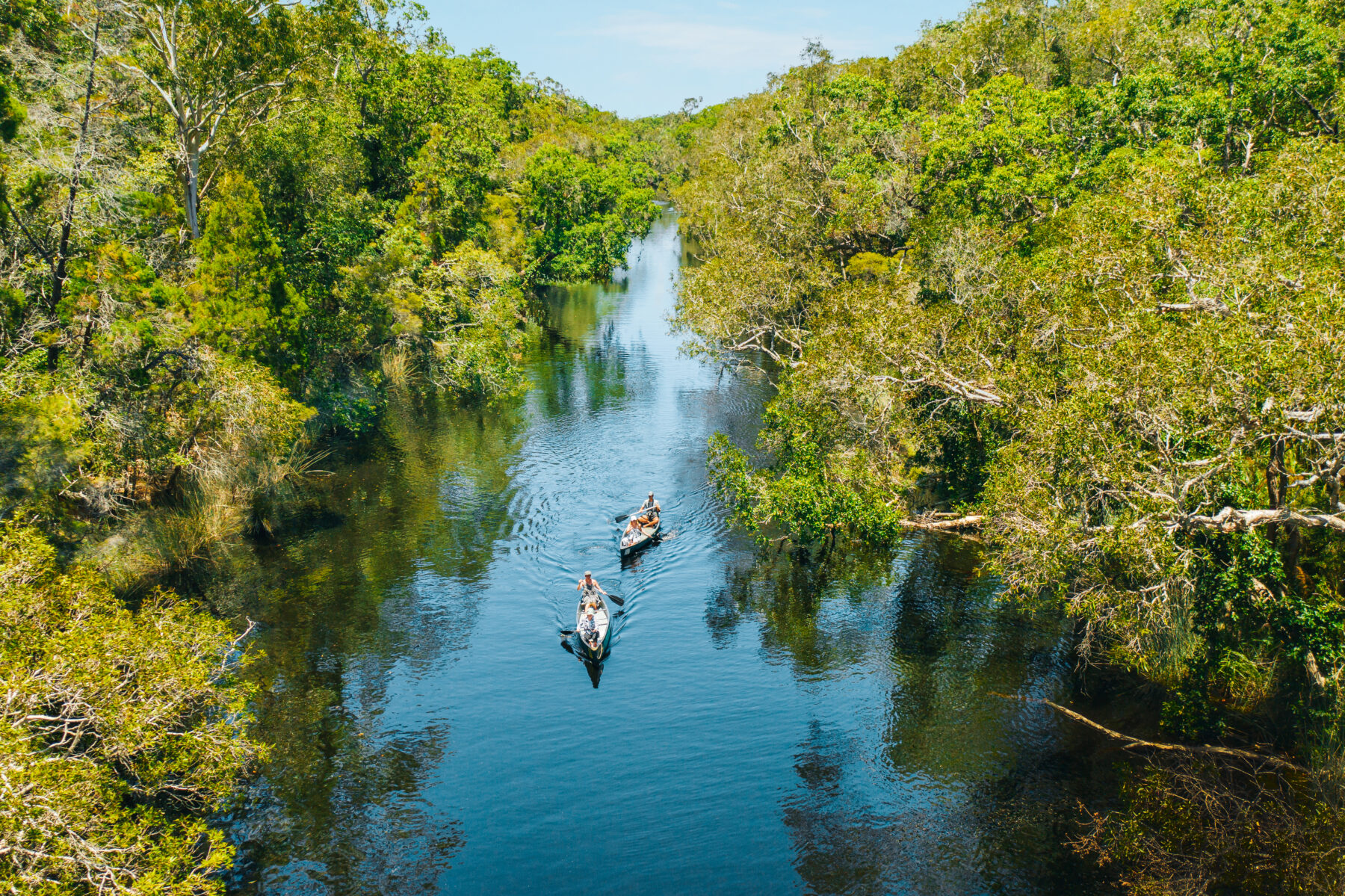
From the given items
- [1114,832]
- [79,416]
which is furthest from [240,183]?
[1114,832]

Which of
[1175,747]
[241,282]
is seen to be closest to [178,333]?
[241,282]

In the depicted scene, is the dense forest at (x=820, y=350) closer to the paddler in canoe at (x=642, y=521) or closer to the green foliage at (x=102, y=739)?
the green foliage at (x=102, y=739)

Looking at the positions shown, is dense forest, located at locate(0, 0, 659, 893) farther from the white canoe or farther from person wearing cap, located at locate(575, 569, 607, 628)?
the white canoe

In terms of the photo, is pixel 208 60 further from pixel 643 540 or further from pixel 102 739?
pixel 102 739

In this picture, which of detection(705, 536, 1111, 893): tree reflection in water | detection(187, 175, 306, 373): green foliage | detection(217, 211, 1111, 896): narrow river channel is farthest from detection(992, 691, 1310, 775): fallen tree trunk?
detection(187, 175, 306, 373): green foliage

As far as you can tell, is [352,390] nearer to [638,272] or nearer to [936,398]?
[936,398]

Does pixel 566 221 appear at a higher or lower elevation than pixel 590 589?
higher

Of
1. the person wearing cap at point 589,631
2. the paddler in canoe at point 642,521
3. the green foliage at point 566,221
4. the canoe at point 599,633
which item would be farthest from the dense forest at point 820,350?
the green foliage at point 566,221
